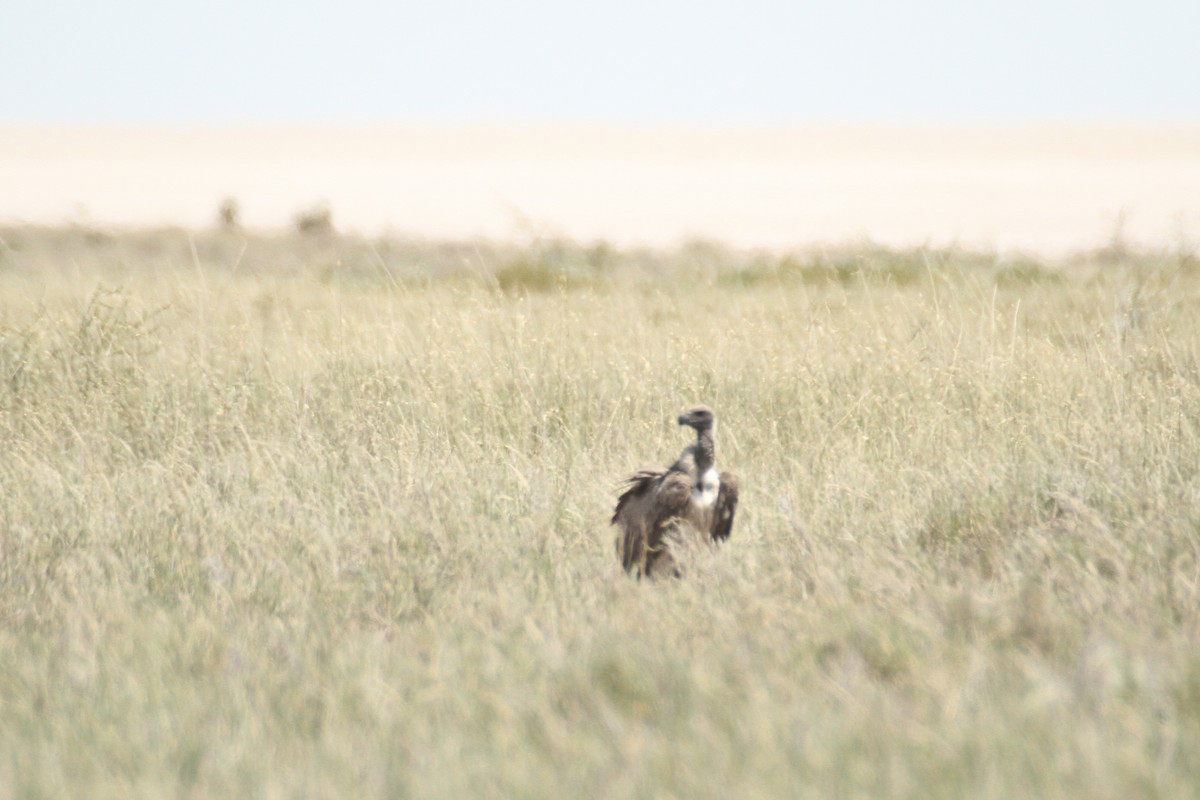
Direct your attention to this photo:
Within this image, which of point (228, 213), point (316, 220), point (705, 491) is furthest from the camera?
point (228, 213)

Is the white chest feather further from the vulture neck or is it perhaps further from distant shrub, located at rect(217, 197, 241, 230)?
distant shrub, located at rect(217, 197, 241, 230)

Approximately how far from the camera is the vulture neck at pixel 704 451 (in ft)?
11.7

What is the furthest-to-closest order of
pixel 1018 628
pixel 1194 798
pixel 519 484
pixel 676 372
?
1. pixel 676 372
2. pixel 519 484
3. pixel 1018 628
4. pixel 1194 798

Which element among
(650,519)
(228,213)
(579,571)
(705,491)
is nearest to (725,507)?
(705,491)

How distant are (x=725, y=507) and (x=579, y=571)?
55 cm

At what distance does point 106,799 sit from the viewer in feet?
6.29

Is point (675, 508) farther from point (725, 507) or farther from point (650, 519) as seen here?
point (725, 507)

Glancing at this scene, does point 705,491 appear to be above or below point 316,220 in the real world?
below

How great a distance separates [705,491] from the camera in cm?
349

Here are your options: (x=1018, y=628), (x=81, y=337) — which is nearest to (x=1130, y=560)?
(x=1018, y=628)

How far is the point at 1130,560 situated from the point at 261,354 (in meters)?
4.54

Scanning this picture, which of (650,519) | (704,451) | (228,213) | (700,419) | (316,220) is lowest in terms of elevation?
(650,519)

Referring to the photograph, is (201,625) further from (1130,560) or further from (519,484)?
(1130,560)

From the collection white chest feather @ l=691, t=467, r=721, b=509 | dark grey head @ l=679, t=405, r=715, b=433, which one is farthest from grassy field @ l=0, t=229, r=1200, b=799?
dark grey head @ l=679, t=405, r=715, b=433
